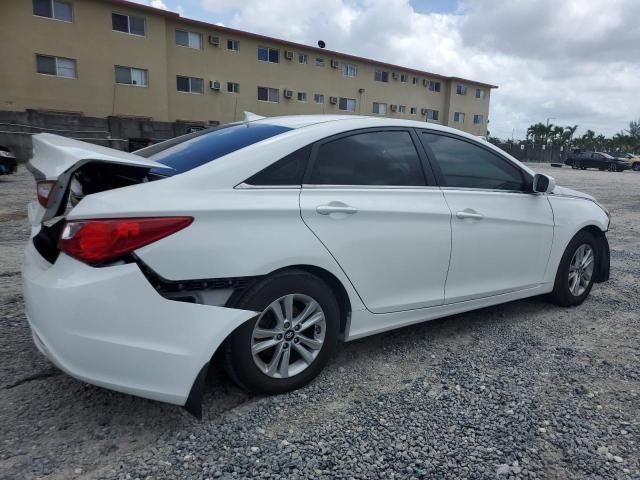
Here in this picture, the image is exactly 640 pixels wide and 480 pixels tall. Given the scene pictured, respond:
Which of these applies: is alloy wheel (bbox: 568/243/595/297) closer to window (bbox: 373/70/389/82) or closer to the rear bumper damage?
the rear bumper damage

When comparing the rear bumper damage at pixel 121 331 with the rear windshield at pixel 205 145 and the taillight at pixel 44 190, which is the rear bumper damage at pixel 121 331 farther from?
the rear windshield at pixel 205 145

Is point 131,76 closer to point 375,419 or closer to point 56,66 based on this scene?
point 56,66

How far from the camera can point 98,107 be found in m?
25.6

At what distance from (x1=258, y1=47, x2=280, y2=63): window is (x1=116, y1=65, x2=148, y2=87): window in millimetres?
8481

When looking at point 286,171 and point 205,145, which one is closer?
point 286,171

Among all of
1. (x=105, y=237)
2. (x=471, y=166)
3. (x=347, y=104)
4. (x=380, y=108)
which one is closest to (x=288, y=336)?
(x=105, y=237)

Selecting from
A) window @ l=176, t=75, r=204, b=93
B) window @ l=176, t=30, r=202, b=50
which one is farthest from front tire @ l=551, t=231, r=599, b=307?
window @ l=176, t=30, r=202, b=50

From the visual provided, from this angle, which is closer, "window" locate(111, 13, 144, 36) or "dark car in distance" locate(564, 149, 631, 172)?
"window" locate(111, 13, 144, 36)

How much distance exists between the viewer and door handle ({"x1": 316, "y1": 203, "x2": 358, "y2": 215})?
2607 mm

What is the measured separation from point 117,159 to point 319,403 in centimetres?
163

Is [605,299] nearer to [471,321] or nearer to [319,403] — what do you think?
[471,321]

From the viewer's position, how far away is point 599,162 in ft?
131

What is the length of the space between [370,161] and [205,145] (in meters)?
1.01

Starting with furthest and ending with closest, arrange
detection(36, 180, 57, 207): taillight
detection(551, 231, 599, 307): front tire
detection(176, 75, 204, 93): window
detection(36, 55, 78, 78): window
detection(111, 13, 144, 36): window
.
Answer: detection(176, 75, 204, 93): window → detection(111, 13, 144, 36): window → detection(36, 55, 78, 78): window → detection(551, 231, 599, 307): front tire → detection(36, 180, 57, 207): taillight
